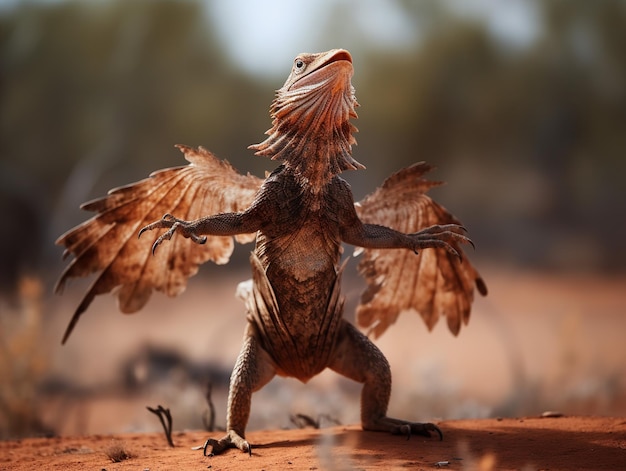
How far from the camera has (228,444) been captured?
3984mm

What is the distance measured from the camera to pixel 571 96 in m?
16.8

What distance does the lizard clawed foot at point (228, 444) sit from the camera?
3888 mm

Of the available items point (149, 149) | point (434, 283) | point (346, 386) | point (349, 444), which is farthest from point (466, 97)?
point (349, 444)

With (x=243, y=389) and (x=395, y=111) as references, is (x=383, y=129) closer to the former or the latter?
(x=395, y=111)

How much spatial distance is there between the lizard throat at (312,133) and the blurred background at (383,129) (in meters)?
9.74

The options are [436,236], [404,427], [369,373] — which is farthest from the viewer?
[369,373]

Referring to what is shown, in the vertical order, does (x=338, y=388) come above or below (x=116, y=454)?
above

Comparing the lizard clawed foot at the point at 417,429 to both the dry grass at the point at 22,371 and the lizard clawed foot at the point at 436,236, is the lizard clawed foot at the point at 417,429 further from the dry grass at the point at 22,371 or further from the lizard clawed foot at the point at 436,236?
the dry grass at the point at 22,371

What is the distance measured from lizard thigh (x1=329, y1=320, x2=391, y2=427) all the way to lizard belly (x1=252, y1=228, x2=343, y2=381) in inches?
4.7

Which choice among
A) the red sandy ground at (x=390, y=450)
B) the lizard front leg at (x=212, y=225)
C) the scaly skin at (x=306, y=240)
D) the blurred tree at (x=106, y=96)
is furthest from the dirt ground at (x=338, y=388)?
the blurred tree at (x=106, y=96)

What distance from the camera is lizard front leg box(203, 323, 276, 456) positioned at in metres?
3.95

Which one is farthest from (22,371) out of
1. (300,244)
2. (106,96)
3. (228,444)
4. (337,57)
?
(106,96)

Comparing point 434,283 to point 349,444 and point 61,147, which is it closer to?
point 349,444

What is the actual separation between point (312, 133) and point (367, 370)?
1.51 metres
